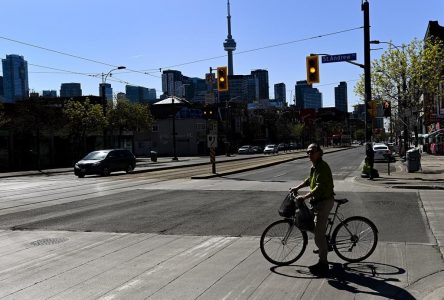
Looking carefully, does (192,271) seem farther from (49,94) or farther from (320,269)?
(49,94)

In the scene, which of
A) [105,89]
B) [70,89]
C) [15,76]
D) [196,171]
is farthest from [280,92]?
[196,171]

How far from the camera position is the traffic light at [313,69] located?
2239cm

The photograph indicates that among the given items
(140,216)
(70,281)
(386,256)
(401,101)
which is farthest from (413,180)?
(70,281)

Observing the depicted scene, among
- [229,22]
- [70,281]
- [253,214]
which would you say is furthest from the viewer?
[229,22]

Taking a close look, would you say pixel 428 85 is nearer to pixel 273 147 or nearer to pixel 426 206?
pixel 426 206

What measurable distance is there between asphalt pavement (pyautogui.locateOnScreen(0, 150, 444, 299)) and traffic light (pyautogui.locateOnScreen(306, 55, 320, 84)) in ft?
45.4

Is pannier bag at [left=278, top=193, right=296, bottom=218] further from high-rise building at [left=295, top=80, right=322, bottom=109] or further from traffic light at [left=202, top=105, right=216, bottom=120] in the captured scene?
high-rise building at [left=295, top=80, right=322, bottom=109]

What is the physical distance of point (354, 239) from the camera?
750 centimetres

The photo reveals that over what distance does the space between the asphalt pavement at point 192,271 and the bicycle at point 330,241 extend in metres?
0.17

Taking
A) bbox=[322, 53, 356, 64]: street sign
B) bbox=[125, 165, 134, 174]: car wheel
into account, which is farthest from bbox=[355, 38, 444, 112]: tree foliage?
bbox=[125, 165, 134, 174]: car wheel

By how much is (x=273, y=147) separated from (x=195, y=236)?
7123 centimetres

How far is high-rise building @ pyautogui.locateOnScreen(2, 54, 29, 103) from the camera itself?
46.3m

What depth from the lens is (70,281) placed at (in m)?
6.73

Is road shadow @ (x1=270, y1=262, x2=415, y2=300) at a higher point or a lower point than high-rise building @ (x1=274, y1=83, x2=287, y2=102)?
lower
